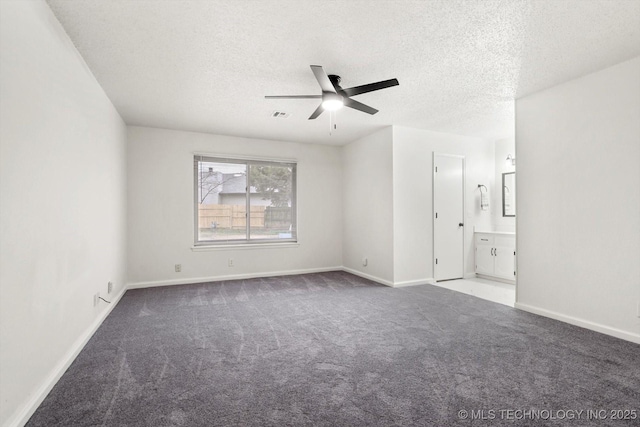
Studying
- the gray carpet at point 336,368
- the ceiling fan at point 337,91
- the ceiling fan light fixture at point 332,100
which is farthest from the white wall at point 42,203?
the ceiling fan light fixture at point 332,100

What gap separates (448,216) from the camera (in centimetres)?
539

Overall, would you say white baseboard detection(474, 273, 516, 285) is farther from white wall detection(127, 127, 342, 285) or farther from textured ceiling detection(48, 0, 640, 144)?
white wall detection(127, 127, 342, 285)

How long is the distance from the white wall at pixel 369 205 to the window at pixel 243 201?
1.05 meters

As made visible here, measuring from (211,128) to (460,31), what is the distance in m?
3.79

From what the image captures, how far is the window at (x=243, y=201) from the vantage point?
17.7 ft

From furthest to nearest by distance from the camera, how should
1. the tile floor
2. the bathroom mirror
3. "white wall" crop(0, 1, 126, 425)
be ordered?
the bathroom mirror → the tile floor → "white wall" crop(0, 1, 126, 425)

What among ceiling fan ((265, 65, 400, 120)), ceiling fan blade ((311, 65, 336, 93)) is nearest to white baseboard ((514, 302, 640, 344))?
ceiling fan ((265, 65, 400, 120))

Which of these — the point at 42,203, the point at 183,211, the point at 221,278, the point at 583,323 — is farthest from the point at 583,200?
the point at 183,211

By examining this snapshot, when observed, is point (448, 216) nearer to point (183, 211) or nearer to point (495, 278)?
point (495, 278)

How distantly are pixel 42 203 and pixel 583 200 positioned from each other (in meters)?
4.47

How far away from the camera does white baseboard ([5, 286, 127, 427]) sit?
5.59 feet

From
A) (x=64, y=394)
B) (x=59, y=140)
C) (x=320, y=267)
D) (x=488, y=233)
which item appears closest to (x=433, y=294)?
(x=488, y=233)

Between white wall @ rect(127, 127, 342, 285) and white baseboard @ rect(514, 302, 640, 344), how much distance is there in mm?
3522

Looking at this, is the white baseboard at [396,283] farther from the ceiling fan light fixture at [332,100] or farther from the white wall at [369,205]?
the ceiling fan light fixture at [332,100]
